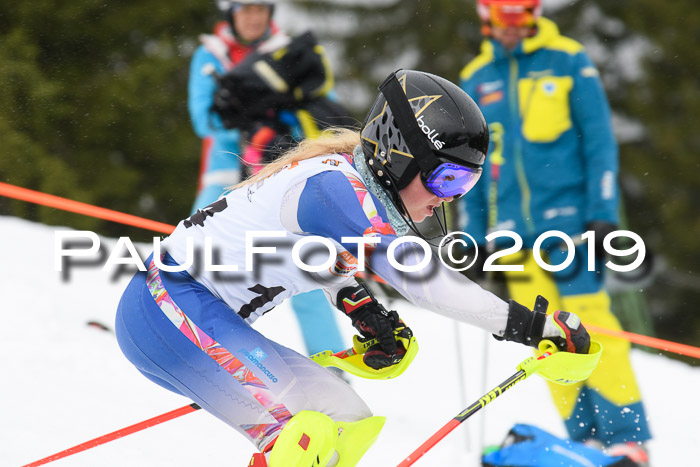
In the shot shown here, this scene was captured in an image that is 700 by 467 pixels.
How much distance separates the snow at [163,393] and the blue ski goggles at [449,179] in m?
1.61

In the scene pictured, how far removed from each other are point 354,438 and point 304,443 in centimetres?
20

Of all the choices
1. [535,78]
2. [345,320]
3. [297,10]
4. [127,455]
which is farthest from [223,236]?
[297,10]

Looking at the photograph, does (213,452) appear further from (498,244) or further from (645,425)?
(645,425)

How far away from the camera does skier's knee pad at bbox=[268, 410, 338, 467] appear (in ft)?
6.00

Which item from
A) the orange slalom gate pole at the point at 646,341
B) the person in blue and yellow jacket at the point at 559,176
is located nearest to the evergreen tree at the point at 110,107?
the person in blue and yellow jacket at the point at 559,176

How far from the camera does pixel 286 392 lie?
197 centimetres

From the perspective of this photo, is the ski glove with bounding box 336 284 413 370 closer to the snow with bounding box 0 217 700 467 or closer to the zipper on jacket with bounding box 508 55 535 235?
the snow with bounding box 0 217 700 467

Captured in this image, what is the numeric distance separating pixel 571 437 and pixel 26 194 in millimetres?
2733

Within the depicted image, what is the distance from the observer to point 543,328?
6.29 feet

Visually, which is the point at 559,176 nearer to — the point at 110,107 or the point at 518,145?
the point at 518,145

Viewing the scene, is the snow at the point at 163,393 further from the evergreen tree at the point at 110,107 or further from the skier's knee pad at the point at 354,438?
the evergreen tree at the point at 110,107

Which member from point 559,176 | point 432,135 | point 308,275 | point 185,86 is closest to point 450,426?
point 308,275

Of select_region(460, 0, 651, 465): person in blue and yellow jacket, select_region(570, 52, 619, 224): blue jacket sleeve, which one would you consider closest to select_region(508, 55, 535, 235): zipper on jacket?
select_region(460, 0, 651, 465): person in blue and yellow jacket

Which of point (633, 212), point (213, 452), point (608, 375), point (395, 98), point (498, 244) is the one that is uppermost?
point (395, 98)
